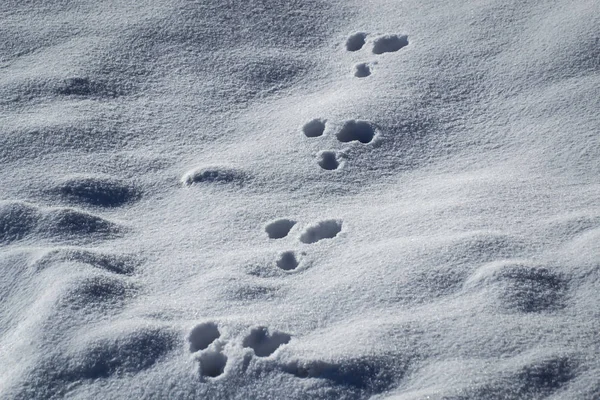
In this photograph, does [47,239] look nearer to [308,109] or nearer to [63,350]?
[63,350]

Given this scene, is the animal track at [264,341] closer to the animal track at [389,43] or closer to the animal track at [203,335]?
the animal track at [203,335]

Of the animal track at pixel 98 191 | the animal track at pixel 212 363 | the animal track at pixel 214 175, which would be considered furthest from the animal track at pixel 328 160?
the animal track at pixel 212 363

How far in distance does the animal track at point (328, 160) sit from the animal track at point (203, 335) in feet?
3.47

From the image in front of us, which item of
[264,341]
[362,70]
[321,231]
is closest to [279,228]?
[321,231]

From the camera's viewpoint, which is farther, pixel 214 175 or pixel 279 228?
pixel 214 175

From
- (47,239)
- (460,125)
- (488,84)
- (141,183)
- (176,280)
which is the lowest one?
(176,280)

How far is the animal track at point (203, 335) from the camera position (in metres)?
2.28

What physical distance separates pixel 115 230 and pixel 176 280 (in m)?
0.42

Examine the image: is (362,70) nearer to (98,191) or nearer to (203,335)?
(98,191)

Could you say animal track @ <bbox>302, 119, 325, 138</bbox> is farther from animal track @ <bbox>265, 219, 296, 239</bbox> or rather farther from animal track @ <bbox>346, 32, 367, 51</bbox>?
animal track @ <bbox>346, 32, 367, 51</bbox>

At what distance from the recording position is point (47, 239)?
2.78m

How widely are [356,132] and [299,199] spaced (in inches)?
20.4

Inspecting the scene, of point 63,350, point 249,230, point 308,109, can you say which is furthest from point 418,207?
point 63,350

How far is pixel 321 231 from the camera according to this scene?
9.23ft
